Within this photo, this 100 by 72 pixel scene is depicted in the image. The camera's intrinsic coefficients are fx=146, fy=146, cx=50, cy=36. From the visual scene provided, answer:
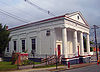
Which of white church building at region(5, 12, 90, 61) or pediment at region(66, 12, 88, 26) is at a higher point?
pediment at region(66, 12, 88, 26)

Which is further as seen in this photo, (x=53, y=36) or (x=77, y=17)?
A: (x=77, y=17)

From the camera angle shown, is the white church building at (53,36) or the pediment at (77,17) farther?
the pediment at (77,17)

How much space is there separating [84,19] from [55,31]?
354 inches

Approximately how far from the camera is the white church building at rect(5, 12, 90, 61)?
24.9 meters

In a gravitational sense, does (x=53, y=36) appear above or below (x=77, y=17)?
below

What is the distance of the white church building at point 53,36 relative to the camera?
24.9m

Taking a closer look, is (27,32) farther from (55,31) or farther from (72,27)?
(72,27)

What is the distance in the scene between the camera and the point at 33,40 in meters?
29.8

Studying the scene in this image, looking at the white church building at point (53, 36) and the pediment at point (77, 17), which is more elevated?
the pediment at point (77, 17)

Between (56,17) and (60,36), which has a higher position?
(56,17)

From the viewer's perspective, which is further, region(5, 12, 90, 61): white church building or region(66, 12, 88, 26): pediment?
region(66, 12, 88, 26): pediment

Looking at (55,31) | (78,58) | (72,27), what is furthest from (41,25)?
(78,58)

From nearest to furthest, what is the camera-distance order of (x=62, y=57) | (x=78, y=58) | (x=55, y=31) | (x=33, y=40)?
(x=62, y=57)
(x=55, y=31)
(x=78, y=58)
(x=33, y=40)

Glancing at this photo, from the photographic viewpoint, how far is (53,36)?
2569 cm
